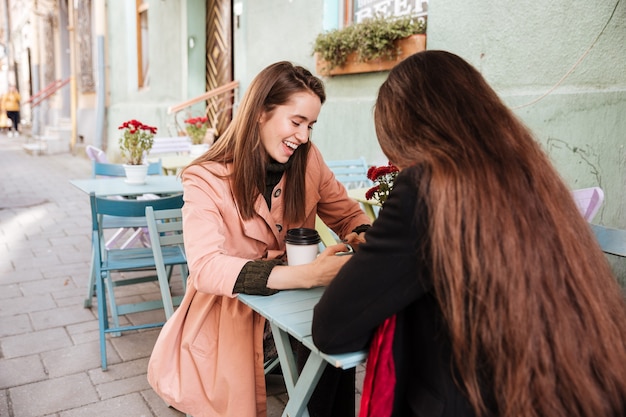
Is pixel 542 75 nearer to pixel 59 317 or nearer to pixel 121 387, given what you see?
pixel 121 387

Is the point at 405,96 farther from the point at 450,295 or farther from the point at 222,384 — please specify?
the point at 222,384

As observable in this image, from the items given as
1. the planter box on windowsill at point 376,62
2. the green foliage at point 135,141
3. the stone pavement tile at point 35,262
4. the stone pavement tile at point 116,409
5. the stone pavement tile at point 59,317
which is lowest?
A: the stone pavement tile at point 116,409

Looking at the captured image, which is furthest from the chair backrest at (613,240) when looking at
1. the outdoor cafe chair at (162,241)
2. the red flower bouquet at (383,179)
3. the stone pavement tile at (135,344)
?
the stone pavement tile at (135,344)

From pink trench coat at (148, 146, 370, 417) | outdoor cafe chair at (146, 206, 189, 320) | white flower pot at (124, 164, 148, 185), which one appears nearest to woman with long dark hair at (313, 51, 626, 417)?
pink trench coat at (148, 146, 370, 417)

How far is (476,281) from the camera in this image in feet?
3.81

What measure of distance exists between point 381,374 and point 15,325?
313 centimetres

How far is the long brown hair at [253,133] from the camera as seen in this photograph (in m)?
2.08

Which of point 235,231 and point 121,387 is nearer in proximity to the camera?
point 235,231

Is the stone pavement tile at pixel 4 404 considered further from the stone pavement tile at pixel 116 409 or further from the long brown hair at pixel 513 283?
the long brown hair at pixel 513 283

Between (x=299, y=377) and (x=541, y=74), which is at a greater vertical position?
(x=541, y=74)

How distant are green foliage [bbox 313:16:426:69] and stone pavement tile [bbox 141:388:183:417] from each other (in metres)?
3.44

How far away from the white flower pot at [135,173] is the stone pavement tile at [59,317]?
948mm

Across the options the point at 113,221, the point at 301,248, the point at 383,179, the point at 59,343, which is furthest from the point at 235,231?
the point at 113,221

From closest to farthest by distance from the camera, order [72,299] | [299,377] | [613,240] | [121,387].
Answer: [299,377], [613,240], [121,387], [72,299]
